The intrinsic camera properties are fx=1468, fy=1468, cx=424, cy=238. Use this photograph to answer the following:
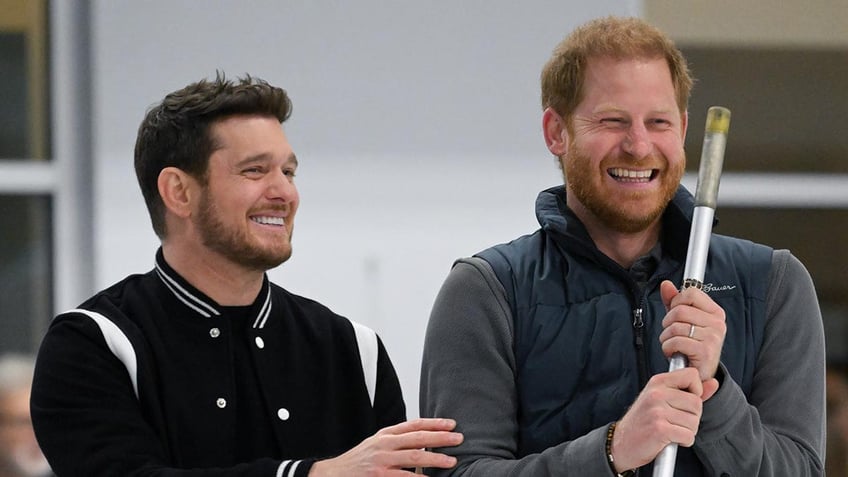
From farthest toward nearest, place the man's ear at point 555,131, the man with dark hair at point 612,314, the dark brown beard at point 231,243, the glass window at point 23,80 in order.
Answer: the glass window at point 23,80 < the dark brown beard at point 231,243 < the man's ear at point 555,131 < the man with dark hair at point 612,314

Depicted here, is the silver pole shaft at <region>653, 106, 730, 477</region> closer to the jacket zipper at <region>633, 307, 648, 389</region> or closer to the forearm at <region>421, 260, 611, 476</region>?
the jacket zipper at <region>633, 307, 648, 389</region>

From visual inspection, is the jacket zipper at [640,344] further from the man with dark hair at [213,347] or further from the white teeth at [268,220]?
the white teeth at [268,220]

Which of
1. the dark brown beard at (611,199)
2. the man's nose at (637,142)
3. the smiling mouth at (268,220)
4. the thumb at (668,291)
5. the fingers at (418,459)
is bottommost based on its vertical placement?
the fingers at (418,459)

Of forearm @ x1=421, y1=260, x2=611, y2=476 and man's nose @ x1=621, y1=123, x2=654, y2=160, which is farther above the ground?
man's nose @ x1=621, y1=123, x2=654, y2=160

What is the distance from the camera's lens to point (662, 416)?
6.08 feet

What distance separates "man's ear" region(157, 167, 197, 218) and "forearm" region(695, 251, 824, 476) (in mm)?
970

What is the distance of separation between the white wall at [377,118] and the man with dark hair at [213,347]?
2003 mm

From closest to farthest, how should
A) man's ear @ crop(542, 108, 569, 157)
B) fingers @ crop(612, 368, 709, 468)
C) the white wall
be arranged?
fingers @ crop(612, 368, 709, 468) < man's ear @ crop(542, 108, 569, 157) < the white wall

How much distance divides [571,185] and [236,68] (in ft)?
8.42

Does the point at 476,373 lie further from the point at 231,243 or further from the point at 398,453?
the point at 231,243

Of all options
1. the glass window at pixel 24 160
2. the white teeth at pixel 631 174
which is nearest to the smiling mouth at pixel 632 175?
the white teeth at pixel 631 174

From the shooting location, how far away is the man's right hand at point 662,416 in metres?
1.86

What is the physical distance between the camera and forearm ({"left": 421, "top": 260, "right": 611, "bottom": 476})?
2014 millimetres

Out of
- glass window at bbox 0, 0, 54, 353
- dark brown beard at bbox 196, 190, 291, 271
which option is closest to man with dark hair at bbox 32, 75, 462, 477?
dark brown beard at bbox 196, 190, 291, 271
